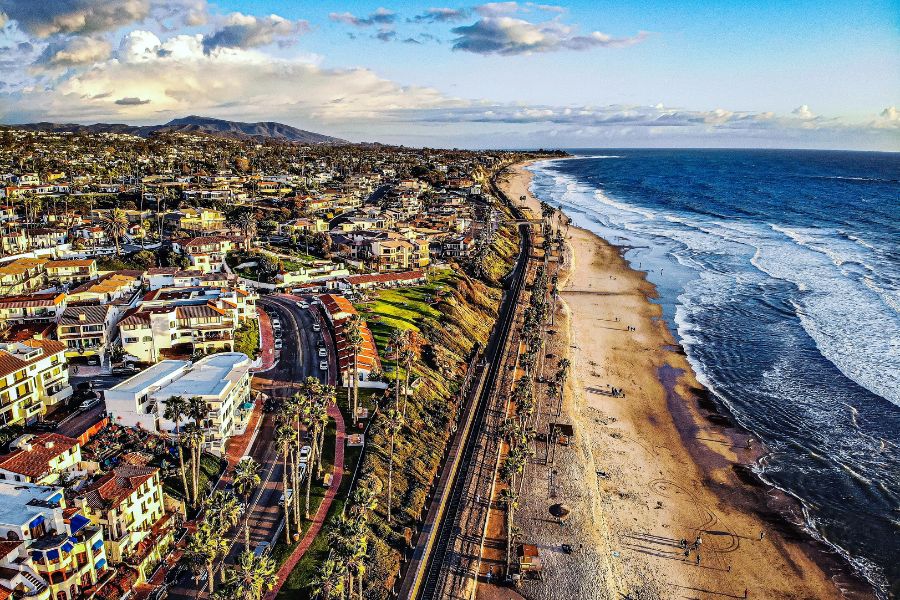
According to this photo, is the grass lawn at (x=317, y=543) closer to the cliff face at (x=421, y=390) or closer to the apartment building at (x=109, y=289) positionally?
the cliff face at (x=421, y=390)

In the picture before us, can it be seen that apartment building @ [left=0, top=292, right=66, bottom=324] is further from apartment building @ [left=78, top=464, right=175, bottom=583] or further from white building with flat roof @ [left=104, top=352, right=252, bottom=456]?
apartment building @ [left=78, top=464, right=175, bottom=583]

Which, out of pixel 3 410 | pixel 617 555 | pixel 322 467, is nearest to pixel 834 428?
pixel 617 555

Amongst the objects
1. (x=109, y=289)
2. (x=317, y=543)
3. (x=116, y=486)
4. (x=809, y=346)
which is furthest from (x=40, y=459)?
(x=809, y=346)

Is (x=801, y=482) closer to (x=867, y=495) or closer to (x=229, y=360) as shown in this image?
(x=867, y=495)

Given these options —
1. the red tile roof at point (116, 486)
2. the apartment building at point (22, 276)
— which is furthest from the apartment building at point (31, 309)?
the red tile roof at point (116, 486)

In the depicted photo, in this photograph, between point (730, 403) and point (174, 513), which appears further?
point (730, 403)

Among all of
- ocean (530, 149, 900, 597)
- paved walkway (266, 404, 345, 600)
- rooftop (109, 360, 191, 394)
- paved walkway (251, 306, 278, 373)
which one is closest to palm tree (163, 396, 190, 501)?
rooftop (109, 360, 191, 394)
